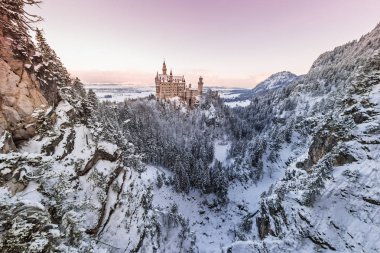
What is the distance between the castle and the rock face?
425 ft

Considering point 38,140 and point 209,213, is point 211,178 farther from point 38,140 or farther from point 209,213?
point 38,140

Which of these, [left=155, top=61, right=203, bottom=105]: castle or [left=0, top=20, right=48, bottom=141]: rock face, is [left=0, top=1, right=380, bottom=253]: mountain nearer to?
[left=0, top=20, right=48, bottom=141]: rock face

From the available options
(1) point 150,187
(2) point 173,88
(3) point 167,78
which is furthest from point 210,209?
(3) point 167,78

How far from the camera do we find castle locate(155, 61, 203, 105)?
5945 inches

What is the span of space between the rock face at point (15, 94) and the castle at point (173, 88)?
129 m

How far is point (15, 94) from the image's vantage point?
65.5ft

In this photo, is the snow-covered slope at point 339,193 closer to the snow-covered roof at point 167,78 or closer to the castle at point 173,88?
the castle at point 173,88

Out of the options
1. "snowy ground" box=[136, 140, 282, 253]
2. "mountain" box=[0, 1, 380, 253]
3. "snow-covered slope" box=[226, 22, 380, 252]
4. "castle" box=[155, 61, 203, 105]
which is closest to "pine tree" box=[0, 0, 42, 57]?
"mountain" box=[0, 1, 380, 253]

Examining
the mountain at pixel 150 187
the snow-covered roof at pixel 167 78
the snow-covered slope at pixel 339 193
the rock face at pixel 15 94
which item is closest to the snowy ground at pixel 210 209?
the mountain at pixel 150 187

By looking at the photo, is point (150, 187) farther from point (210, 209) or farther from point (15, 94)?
point (210, 209)

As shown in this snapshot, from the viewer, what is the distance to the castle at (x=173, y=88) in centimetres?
15100

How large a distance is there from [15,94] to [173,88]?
134986 millimetres

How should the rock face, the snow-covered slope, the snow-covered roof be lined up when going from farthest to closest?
the snow-covered roof, the snow-covered slope, the rock face

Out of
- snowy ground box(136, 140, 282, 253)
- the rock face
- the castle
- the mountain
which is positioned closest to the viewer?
the mountain
